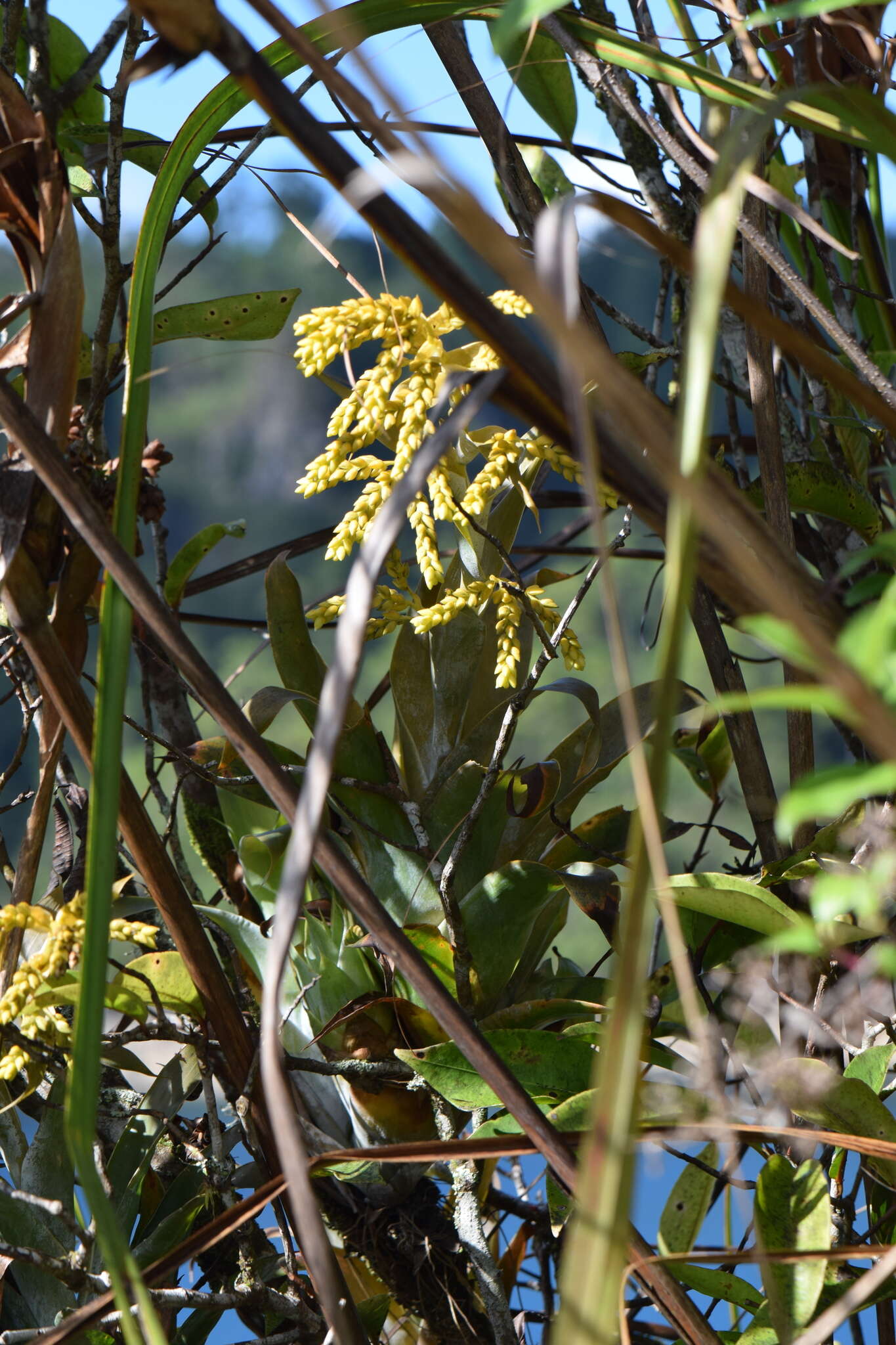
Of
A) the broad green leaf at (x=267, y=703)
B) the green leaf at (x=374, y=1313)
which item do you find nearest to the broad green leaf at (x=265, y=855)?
the broad green leaf at (x=267, y=703)

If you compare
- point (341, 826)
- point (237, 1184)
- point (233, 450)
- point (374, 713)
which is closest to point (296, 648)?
point (341, 826)

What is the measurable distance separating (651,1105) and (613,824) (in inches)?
4.9

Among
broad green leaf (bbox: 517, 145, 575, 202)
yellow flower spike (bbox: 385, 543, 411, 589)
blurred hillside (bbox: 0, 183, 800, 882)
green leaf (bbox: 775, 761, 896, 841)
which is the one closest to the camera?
green leaf (bbox: 775, 761, 896, 841)

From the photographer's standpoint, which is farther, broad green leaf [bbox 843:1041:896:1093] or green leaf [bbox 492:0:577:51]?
broad green leaf [bbox 843:1041:896:1093]

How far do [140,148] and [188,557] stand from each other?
0.57ft

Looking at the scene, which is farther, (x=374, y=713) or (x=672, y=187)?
(x=374, y=713)

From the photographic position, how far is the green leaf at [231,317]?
0.36 m

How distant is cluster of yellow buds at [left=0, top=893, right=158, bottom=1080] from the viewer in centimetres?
25

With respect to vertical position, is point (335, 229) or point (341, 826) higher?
point (335, 229)

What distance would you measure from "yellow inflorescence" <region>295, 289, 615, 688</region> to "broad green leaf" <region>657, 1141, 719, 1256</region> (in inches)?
8.3

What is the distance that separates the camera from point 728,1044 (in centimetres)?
33

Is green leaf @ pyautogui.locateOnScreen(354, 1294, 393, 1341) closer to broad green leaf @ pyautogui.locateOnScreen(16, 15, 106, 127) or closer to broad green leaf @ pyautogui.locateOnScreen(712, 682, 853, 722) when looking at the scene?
broad green leaf @ pyautogui.locateOnScreen(712, 682, 853, 722)

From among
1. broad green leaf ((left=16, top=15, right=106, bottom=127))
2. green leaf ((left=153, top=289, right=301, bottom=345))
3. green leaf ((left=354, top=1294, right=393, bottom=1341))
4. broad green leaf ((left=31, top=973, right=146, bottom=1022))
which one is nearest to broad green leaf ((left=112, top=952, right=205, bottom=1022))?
broad green leaf ((left=31, top=973, right=146, bottom=1022))

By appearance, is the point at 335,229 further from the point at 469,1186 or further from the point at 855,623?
the point at 469,1186
